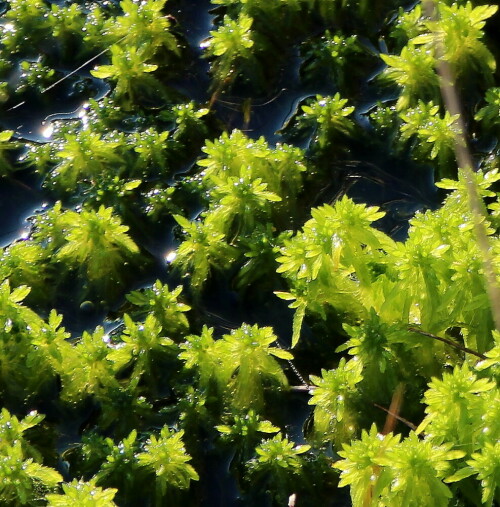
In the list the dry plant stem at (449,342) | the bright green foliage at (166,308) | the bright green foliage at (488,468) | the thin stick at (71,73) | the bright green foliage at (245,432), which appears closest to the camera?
the bright green foliage at (488,468)

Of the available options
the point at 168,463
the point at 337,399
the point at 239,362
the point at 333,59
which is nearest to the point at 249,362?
the point at 239,362

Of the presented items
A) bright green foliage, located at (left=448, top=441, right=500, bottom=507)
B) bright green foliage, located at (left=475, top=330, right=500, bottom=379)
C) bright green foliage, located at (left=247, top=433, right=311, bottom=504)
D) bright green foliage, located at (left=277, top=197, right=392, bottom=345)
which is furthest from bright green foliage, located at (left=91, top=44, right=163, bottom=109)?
bright green foliage, located at (left=448, top=441, right=500, bottom=507)

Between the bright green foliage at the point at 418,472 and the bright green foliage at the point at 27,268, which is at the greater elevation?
the bright green foliage at the point at 27,268

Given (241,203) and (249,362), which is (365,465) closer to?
(249,362)

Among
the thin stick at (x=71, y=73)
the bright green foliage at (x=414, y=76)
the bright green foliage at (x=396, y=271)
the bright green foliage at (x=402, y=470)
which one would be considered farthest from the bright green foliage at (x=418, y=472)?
the thin stick at (x=71, y=73)

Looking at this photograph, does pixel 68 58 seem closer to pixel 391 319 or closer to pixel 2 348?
pixel 2 348

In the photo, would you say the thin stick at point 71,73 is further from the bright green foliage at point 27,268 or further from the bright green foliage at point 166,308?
the bright green foliage at point 166,308

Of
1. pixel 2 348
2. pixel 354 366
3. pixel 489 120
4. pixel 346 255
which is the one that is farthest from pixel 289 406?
pixel 489 120
